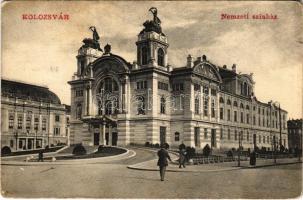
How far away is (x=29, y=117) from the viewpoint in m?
21.5

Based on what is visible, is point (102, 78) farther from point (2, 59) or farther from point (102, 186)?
point (102, 186)

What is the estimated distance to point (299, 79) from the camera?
679 inches

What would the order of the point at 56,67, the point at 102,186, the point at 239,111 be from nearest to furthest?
the point at 102,186 < the point at 56,67 < the point at 239,111

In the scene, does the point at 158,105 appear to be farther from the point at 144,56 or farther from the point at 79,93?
the point at 79,93

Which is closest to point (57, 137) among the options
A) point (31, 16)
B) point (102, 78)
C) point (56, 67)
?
point (102, 78)

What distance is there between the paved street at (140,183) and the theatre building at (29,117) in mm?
1817

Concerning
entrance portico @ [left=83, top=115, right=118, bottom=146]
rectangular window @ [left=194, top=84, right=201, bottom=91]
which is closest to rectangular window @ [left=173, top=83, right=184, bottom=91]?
rectangular window @ [left=194, top=84, right=201, bottom=91]

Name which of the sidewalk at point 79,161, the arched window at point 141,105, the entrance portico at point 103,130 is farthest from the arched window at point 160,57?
the sidewalk at point 79,161

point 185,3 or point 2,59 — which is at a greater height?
point 185,3

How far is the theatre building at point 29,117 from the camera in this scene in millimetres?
18594

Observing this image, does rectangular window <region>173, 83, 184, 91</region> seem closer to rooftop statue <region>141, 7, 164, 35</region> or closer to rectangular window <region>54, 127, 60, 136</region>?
rooftop statue <region>141, 7, 164, 35</region>

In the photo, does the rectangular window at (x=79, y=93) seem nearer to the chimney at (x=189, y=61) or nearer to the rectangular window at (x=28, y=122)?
the rectangular window at (x=28, y=122)

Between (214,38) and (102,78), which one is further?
(102,78)

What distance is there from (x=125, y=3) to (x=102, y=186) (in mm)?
7465
